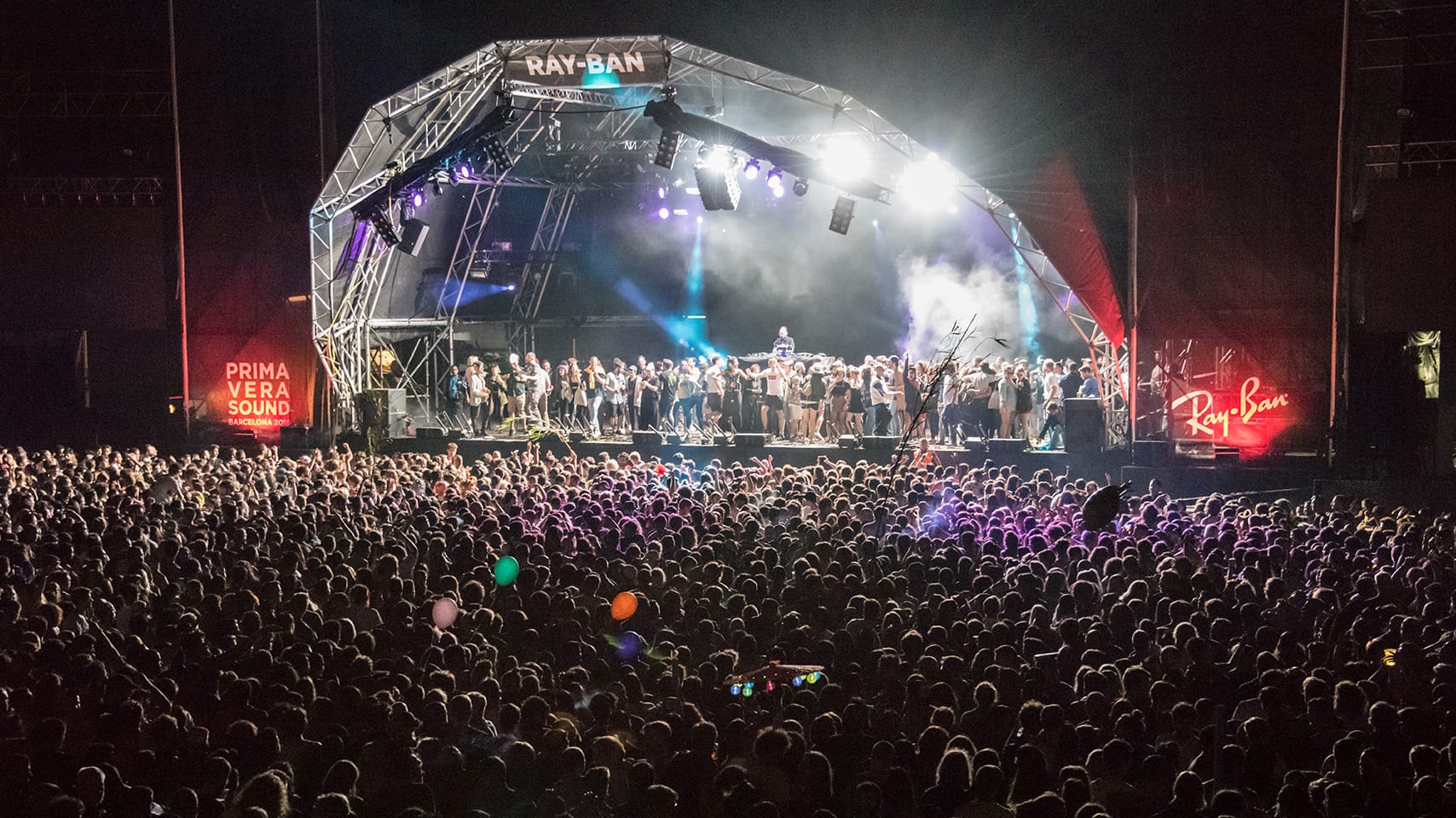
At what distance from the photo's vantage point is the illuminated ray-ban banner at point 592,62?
17562 mm

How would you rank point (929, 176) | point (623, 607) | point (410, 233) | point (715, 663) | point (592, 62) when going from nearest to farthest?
point (715, 663)
point (623, 607)
point (592, 62)
point (929, 176)
point (410, 233)

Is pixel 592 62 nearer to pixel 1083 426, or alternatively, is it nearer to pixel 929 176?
pixel 929 176

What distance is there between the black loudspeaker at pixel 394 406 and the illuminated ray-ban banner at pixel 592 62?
6.48 metres

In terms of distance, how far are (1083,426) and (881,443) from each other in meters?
3.51

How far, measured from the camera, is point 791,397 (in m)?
21.6

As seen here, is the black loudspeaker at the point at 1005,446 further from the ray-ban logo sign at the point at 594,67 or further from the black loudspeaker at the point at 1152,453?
the ray-ban logo sign at the point at 594,67

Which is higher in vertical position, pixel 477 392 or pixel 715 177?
pixel 715 177

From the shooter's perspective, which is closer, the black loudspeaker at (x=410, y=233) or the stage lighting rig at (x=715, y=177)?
the stage lighting rig at (x=715, y=177)

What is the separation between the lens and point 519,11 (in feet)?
57.6

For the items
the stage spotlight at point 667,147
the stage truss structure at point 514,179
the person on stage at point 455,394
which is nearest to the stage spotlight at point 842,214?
the stage truss structure at point 514,179

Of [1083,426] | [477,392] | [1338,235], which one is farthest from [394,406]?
[1338,235]

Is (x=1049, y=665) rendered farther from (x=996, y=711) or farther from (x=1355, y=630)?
(x=1355, y=630)

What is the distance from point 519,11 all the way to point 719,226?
1092cm

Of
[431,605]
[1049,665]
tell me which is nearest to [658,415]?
[431,605]
